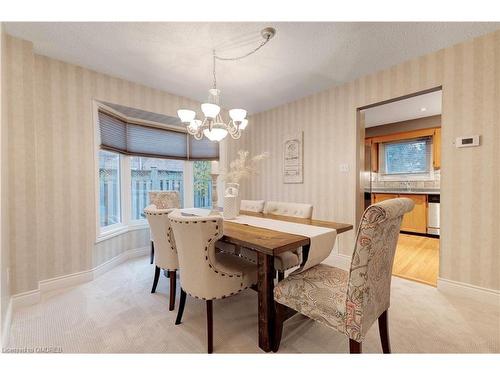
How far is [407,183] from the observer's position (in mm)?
4887

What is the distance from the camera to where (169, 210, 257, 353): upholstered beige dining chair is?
1.38 m

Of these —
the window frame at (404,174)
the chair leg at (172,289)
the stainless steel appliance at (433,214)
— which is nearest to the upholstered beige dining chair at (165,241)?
the chair leg at (172,289)

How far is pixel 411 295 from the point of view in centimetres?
218

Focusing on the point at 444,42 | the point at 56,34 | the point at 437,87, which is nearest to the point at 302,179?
the point at 437,87

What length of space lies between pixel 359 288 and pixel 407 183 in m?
4.85

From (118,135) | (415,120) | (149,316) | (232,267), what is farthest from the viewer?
(415,120)

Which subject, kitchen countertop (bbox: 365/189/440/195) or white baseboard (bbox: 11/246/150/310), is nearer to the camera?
white baseboard (bbox: 11/246/150/310)

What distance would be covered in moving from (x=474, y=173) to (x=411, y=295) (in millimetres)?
1303

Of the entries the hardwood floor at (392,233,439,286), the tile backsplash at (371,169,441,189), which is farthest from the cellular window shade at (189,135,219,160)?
the tile backsplash at (371,169,441,189)

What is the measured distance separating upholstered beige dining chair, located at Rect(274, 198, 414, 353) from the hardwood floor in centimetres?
167

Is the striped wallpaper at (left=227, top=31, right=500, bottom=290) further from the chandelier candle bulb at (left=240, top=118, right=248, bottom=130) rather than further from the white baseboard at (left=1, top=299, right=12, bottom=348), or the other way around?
the white baseboard at (left=1, top=299, right=12, bottom=348)

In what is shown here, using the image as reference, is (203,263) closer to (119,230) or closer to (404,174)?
(119,230)

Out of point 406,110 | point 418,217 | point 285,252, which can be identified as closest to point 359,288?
point 285,252
